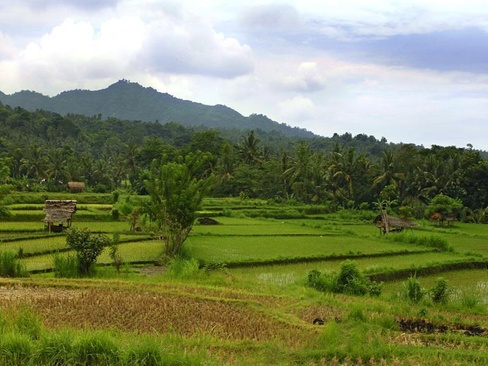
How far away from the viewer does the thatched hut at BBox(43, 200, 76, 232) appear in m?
25.3

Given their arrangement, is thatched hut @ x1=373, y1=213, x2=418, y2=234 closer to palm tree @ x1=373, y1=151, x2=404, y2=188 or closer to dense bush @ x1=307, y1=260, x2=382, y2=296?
palm tree @ x1=373, y1=151, x2=404, y2=188

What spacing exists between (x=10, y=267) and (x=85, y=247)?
2099 millimetres

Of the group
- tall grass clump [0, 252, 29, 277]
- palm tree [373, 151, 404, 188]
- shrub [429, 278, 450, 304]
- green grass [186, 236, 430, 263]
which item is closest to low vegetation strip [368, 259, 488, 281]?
green grass [186, 236, 430, 263]

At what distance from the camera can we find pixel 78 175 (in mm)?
58094

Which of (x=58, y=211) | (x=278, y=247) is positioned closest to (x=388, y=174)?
(x=278, y=247)

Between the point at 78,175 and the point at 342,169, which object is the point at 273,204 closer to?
the point at 342,169

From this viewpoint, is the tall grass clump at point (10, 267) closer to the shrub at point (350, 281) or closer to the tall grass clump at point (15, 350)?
the tall grass clump at point (15, 350)

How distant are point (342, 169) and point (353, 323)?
138 ft

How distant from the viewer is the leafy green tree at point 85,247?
47.9 feet

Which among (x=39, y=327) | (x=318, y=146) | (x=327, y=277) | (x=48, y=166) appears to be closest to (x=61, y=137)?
(x=48, y=166)

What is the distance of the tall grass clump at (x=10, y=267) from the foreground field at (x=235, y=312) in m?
0.63

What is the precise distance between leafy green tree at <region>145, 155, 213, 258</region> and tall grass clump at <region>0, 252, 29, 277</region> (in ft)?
18.9

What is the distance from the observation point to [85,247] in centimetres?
1460

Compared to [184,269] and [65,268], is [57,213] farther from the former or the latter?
[184,269]
